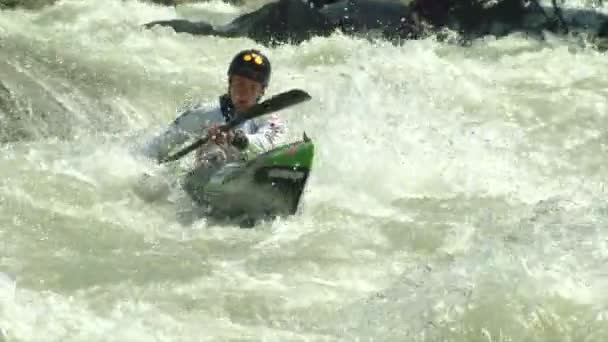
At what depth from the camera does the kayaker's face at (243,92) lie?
615 centimetres

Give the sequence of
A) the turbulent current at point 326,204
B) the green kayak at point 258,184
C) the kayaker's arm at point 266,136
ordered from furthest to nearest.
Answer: the kayaker's arm at point 266,136
the green kayak at point 258,184
the turbulent current at point 326,204

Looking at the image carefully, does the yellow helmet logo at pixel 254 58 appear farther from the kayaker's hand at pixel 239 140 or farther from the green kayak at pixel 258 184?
the green kayak at pixel 258 184

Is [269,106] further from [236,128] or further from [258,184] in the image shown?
[258,184]

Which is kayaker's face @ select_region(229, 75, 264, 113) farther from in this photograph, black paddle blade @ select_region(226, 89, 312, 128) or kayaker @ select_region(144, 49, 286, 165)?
black paddle blade @ select_region(226, 89, 312, 128)

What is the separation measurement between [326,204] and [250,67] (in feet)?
3.39

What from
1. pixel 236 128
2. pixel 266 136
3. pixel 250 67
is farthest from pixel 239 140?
pixel 250 67

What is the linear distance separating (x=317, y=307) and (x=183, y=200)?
1865 millimetres

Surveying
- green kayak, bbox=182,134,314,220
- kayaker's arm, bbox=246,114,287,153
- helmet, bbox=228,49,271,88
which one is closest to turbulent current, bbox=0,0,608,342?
green kayak, bbox=182,134,314,220

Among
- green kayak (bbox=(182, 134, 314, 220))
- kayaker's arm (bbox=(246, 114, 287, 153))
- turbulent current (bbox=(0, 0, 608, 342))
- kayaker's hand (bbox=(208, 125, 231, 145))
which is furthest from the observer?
kayaker's arm (bbox=(246, 114, 287, 153))

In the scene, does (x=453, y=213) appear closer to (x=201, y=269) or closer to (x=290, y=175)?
(x=290, y=175)

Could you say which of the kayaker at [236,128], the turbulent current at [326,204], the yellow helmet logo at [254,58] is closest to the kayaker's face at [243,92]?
the kayaker at [236,128]

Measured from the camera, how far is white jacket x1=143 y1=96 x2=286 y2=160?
6.16 meters

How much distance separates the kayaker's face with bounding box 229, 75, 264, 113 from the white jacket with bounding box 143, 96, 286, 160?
7cm

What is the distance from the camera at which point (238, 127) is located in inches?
241
